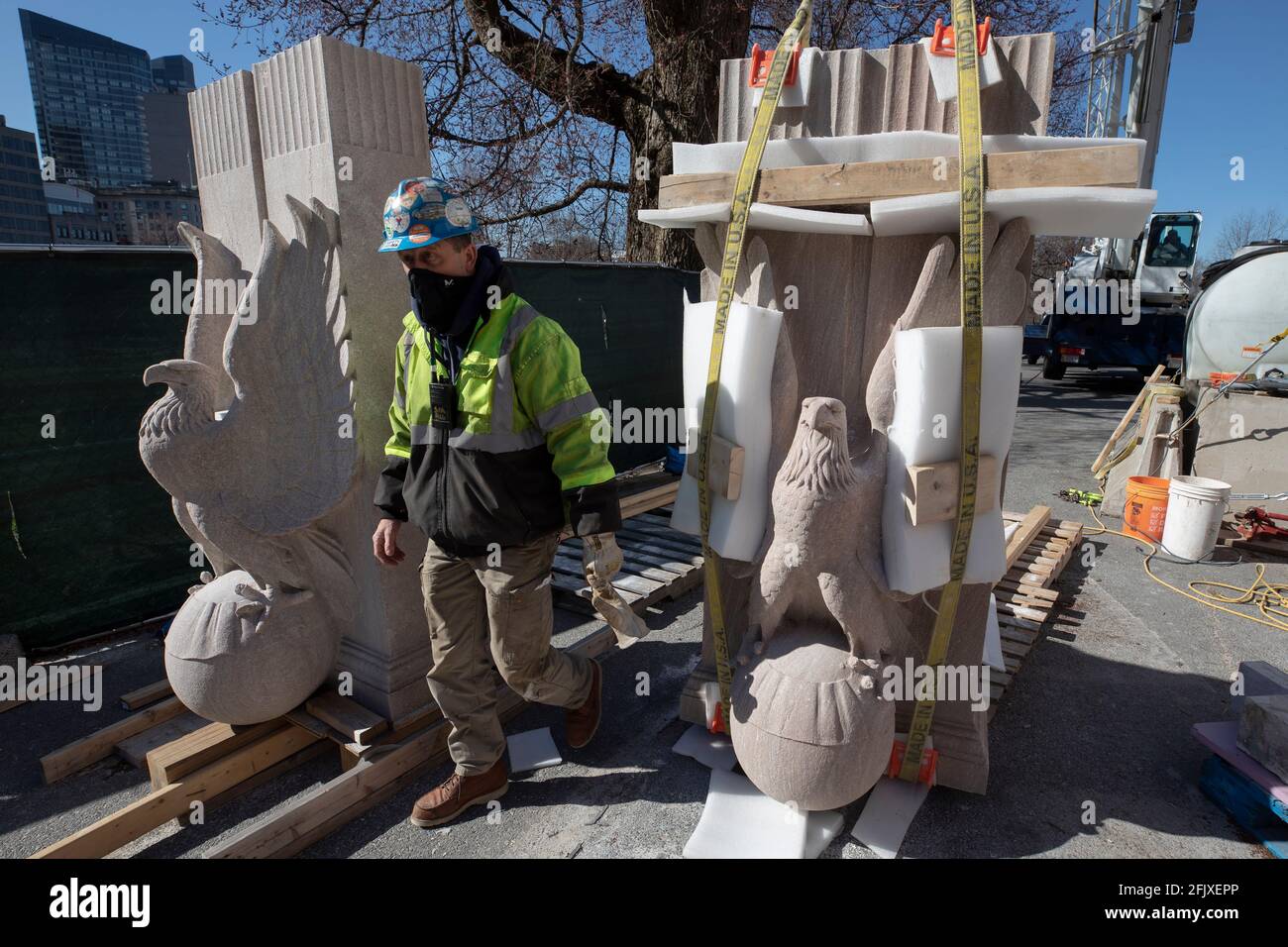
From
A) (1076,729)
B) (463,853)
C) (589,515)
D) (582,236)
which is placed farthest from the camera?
(582,236)

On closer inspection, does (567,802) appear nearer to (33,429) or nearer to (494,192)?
(33,429)

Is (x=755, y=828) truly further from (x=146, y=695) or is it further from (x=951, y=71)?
(x=146, y=695)

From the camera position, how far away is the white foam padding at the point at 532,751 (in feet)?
9.59

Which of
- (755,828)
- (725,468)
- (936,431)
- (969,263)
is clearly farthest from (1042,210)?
(755,828)

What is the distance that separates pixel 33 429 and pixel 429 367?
2.79 meters

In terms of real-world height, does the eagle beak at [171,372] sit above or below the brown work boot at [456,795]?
above

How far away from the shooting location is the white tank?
20.7 feet

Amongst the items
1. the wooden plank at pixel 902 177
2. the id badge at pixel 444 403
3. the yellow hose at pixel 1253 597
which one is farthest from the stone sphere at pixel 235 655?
the yellow hose at pixel 1253 597

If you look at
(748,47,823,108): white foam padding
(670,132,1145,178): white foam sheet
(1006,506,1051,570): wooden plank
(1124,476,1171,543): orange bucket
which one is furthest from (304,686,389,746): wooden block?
(1124,476,1171,543): orange bucket

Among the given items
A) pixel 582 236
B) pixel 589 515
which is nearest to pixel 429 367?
pixel 589 515

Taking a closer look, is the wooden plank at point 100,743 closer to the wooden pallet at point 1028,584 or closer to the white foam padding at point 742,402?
the white foam padding at point 742,402

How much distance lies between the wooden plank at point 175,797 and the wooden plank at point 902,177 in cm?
269

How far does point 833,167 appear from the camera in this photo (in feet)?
7.66

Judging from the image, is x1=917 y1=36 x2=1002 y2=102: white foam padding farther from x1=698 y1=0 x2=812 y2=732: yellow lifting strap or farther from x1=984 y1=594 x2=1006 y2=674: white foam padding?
x1=984 y1=594 x2=1006 y2=674: white foam padding
